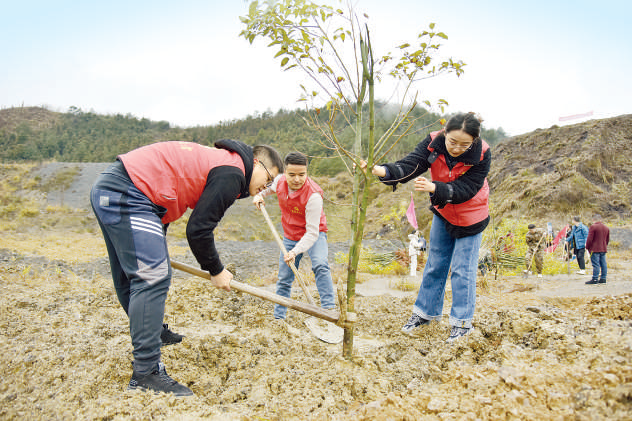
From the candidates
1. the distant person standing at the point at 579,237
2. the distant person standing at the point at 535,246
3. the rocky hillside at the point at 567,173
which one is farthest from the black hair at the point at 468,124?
the rocky hillside at the point at 567,173

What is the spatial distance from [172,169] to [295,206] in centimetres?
146

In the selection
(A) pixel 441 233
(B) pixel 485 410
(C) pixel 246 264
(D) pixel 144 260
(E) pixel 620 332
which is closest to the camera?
(B) pixel 485 410

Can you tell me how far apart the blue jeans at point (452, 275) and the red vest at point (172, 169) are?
1.61 m

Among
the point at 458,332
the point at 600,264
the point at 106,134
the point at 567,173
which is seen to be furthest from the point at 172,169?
the point at 106,134

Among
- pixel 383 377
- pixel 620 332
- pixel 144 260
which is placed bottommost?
pixel 383 377

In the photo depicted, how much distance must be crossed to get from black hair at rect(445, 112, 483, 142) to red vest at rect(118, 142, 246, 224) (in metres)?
1.33

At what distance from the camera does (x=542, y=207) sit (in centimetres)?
1842

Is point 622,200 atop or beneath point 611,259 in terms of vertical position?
atop

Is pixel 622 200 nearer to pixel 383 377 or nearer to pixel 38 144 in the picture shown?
pixel 383 377

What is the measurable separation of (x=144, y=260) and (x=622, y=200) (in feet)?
74.6

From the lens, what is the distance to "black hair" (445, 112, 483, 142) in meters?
2.31

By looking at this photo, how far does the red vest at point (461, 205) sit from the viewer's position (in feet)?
8.43

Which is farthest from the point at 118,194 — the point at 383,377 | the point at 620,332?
the point at 620,332

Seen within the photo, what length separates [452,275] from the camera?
2695 mm
